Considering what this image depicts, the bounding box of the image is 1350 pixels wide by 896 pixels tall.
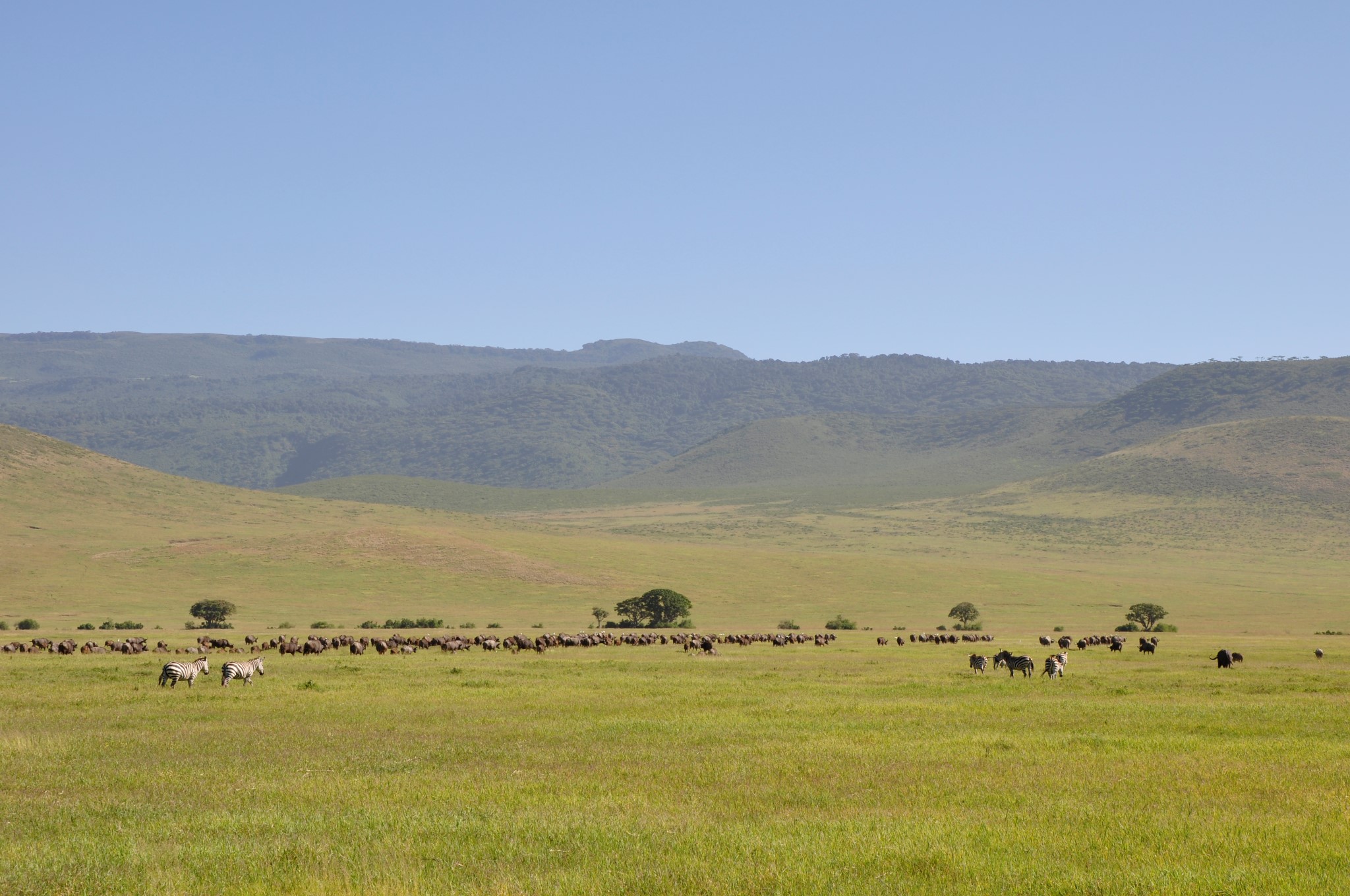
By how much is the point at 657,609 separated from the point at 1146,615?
93.1ft

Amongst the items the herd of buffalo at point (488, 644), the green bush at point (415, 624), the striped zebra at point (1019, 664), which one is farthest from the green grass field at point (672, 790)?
the green bush at point (415, 624)

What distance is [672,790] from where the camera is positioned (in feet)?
42.9

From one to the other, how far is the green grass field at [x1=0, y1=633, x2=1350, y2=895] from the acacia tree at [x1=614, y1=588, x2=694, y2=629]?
140 feet

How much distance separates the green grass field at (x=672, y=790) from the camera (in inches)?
369

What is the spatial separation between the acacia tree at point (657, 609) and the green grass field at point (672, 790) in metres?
42.6

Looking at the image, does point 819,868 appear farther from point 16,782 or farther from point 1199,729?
point 1199,729

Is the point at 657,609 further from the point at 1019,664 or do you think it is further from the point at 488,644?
the point at 1019,664

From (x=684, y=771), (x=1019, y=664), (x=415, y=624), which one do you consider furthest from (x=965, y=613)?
(x=684, y=771)

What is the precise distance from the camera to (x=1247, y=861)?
31.7 ft

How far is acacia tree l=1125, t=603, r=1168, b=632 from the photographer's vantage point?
219ft

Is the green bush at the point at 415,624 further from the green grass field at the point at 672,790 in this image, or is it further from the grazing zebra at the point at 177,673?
the green grass field at the point at 672,790

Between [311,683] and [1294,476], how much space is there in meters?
176

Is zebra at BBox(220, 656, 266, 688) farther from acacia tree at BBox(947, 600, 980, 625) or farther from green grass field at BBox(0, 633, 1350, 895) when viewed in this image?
acacia tree at BBox(947, 600, 980, 625)

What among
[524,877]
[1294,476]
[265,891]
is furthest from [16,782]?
[1294,476]
